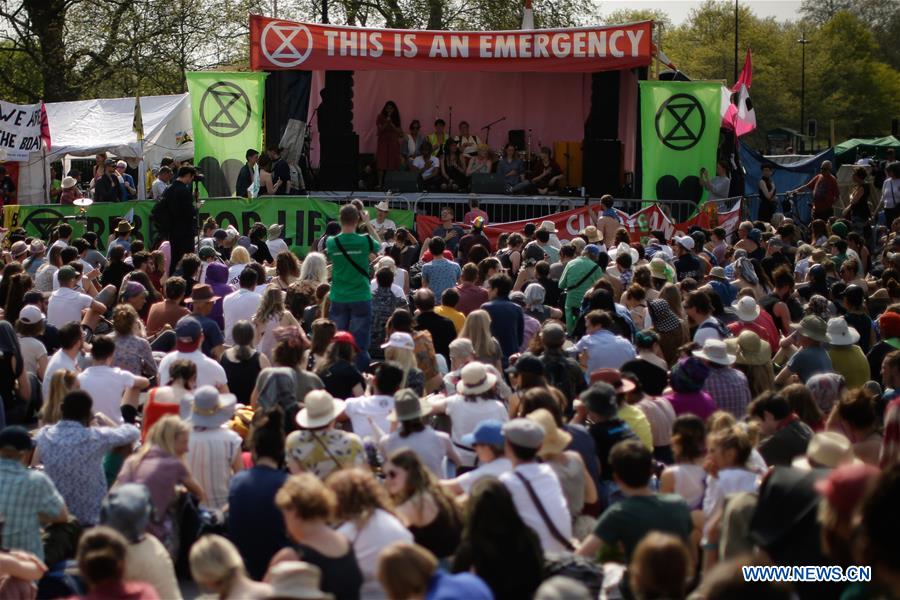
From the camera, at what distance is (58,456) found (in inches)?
270

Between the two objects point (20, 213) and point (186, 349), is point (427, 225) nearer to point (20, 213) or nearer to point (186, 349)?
point (20, 213)

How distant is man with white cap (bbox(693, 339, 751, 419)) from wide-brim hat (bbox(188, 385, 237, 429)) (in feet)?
10.5

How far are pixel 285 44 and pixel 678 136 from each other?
6601 mm

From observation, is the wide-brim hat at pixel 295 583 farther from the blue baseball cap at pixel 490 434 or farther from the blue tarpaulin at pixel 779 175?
the blue tarpaulin at pixel 779 175

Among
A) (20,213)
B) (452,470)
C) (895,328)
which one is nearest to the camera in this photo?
(452,470)

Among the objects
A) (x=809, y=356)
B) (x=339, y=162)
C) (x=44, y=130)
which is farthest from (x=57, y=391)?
(x=44, y=130)

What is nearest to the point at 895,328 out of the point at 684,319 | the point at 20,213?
the point at 684,319

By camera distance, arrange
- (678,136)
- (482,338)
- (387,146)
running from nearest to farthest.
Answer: (482,338), (678,136), (387,146)

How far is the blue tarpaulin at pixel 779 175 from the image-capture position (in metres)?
22.0

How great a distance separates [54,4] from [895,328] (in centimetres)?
3142

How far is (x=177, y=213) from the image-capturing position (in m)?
14.6

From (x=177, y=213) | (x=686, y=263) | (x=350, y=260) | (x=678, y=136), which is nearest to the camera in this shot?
(x=350, y=260)

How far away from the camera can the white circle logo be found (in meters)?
20.7

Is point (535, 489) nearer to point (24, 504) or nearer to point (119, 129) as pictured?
point (24, 504)
